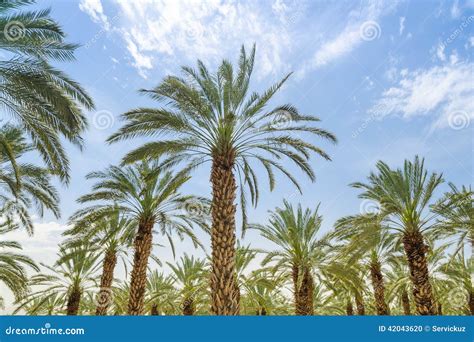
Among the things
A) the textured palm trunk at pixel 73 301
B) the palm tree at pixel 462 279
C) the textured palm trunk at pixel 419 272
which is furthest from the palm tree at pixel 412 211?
the textured palm trunk at pixel 73 301

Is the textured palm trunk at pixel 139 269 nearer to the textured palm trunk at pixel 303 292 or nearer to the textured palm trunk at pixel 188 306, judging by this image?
the textured palm trunk at pixel 303 292

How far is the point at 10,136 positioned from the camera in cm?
1448

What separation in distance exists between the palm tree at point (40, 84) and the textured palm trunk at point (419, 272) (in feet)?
44.7

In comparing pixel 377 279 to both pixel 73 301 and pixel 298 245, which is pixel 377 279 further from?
pixel 73 301

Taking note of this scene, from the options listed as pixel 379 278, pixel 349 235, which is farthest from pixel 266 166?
pixel 379 278

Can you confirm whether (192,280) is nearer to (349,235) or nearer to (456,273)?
(349,235)

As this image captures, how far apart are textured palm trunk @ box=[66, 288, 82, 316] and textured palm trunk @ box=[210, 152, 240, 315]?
14151 mm

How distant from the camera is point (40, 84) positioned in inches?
391

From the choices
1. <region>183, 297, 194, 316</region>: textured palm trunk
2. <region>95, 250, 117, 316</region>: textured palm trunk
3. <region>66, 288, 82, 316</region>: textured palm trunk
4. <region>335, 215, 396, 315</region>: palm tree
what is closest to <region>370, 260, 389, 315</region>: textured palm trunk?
<region>335, 215, 396, 315</region>: palm tree

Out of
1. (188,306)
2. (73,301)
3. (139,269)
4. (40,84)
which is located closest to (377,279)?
(188,306)

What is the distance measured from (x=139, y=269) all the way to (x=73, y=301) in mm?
8567

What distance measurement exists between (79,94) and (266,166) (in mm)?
7193

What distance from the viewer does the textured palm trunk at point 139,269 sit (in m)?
16.0

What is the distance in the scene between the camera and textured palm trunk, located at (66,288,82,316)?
21.8 metres
